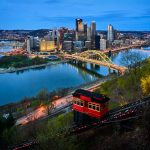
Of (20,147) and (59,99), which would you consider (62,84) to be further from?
(20,147)

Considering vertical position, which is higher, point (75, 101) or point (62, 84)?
point (75, 101)

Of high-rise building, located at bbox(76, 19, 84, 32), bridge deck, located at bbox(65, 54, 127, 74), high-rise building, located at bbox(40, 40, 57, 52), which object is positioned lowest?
bridge deck, located at bbox(65, 54, 127, 74)

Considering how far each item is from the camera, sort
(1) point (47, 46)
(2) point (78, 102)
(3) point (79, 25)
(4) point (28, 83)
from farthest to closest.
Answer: (3) point (79, 25), (1) point (47, 46), (4) point (28, 83), (2) point (78, 102)

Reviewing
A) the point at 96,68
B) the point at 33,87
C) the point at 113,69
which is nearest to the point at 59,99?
the point at 33,87

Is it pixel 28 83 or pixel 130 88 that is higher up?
pixel 130 88

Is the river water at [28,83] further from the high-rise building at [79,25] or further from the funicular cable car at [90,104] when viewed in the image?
the high-rise building at [79,25]

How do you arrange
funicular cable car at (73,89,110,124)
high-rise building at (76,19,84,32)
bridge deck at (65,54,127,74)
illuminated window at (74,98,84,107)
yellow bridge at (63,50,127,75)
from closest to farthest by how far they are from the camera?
funicular cable car at (73,89,110,124)
illuminated window at (74,98,84,107)
bridge deck at (65,54,127,74)
yellow bridge at (63,50,127,75)
high-rise building at (76,19,84,32)

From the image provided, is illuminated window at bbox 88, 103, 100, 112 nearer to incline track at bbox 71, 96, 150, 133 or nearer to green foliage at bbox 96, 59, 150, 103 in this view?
incline track at bbox 71, 96, 150, 133

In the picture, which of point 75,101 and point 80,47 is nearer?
point 75,101

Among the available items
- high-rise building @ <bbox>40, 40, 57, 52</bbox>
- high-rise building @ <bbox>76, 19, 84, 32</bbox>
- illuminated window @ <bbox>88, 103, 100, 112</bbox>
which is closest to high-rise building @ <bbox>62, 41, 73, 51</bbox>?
high-rise building @ <bbox>40, 40, 57, 52</bbox>

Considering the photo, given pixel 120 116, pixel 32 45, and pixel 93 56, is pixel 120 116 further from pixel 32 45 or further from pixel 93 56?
pixel 32 45

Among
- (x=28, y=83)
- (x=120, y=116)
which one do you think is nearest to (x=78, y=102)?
(x=120, y=116)
